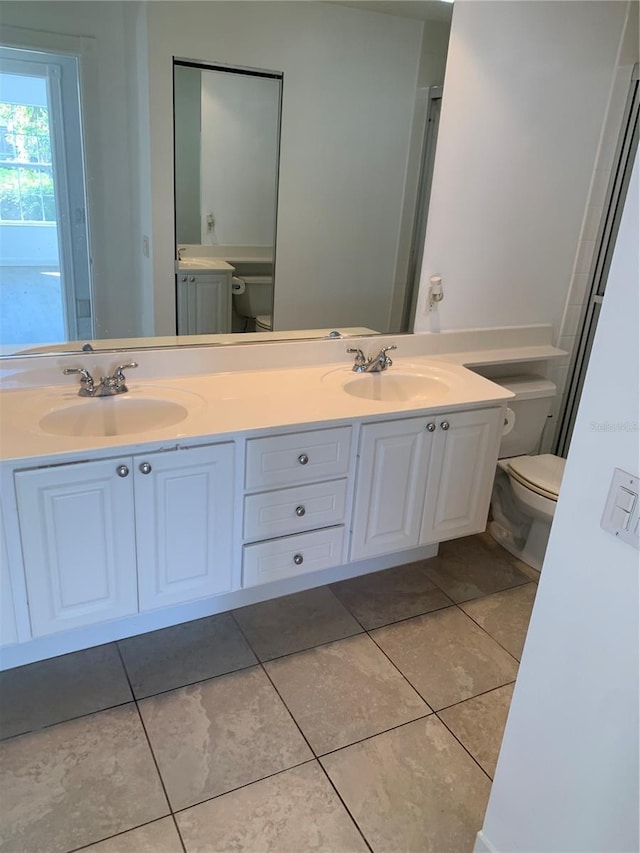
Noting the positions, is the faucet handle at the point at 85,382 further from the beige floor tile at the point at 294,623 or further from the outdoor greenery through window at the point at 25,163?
the beige floor tile at the point at 294,623

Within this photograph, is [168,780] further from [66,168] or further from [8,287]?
[66,168]

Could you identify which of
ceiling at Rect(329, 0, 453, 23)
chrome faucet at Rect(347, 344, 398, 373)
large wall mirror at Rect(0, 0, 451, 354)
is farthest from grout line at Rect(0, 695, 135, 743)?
ceiling at Rect(329, 0, 453, 23)

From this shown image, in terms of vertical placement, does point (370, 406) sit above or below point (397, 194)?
below

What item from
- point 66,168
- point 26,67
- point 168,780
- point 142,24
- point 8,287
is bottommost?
point 168,780

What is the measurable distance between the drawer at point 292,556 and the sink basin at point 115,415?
477 millimetres

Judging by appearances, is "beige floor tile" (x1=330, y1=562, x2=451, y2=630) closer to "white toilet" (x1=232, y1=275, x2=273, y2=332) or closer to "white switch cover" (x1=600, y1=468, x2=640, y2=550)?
"white toilet" (x1=232, y1=275, x2=273, y2=332)

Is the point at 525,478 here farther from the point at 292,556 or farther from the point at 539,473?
the point at 292,556

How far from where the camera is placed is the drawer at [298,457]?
1.89 metres

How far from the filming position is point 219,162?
6.68 feet

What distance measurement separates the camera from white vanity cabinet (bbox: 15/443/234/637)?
1648mm

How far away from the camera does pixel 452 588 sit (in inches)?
98.8

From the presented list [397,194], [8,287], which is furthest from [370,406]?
[8,287]

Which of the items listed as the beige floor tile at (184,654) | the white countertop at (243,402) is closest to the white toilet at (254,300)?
the white countertop at (243,402)

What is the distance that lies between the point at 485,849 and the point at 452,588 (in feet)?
3.73
